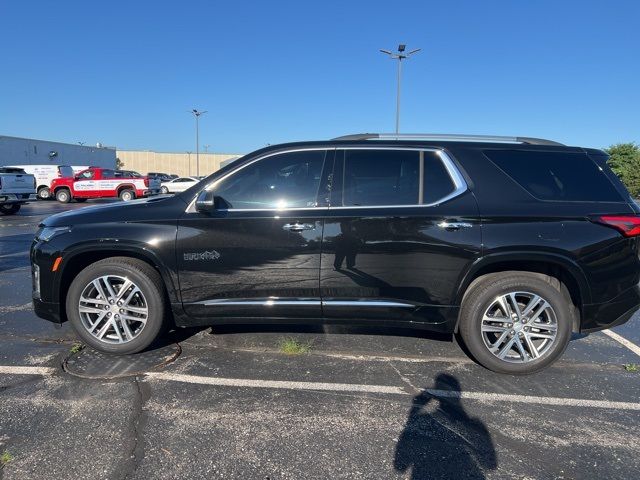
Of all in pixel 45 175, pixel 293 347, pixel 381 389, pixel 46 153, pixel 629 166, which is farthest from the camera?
pixel 46 153

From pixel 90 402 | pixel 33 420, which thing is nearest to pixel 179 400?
pixel 90 402

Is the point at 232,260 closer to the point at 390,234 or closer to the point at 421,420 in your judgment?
the point at 390,234

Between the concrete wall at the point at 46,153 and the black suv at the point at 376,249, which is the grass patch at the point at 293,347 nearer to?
the black suv at the point at 376,249

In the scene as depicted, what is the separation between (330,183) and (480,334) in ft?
5.68

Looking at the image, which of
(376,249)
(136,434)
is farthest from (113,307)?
(376,249)

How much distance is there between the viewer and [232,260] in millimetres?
3574

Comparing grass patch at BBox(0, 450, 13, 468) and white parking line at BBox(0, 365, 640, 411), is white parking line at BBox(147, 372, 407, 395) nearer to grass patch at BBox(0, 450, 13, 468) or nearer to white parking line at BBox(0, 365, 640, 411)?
white parking line at BBox(0, 365, 640, 411)

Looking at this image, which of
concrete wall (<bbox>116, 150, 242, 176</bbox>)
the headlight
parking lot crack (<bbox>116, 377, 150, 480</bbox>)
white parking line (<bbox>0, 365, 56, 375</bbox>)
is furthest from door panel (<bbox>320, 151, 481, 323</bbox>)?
concrete wall (<bbox>116, 150, 242, 176</bbox>)

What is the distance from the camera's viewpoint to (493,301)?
356cm

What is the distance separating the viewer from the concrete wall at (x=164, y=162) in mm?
72625

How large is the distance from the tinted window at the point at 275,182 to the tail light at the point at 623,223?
2255mm

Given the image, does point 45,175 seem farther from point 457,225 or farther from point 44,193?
point 457,225

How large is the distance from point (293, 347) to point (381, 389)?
39.4 inches

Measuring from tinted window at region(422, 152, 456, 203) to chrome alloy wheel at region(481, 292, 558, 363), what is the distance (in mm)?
958
